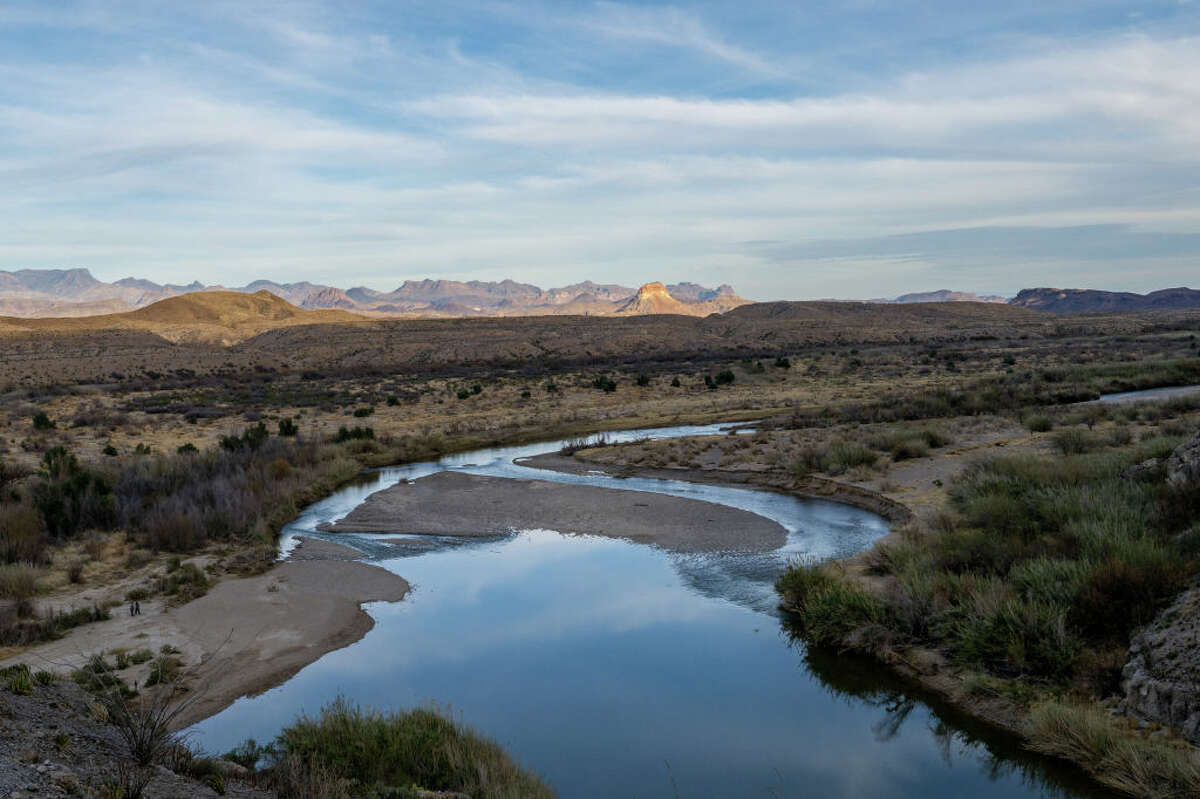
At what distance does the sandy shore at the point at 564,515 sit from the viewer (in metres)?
16.1

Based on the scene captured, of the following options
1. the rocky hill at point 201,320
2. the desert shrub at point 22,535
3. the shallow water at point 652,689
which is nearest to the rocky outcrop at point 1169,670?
the shallow water at point 652,689

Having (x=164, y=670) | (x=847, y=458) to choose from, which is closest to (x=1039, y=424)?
(x=847, y=458)

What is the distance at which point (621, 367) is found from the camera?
201 ft

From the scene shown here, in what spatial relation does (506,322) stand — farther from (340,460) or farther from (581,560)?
(581,560)

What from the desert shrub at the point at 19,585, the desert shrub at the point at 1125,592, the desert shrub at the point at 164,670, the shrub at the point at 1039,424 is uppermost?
the shrub at the point at 1039,424

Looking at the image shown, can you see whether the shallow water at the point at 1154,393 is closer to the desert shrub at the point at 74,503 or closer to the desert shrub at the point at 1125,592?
the desert shrub at the point at 1125,592

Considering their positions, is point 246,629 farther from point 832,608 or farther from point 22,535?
point 832,608

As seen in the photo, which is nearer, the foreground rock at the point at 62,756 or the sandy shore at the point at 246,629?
the foreground rock at the point at 62,756

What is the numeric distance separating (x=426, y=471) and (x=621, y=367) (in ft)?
123

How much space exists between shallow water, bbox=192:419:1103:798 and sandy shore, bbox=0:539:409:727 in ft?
1.10

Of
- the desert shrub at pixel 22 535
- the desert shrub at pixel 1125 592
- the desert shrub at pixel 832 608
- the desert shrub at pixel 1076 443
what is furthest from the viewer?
the desert shrub at pixel 1076 443

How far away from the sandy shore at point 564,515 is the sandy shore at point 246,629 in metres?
3.50

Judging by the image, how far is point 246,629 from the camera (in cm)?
1148

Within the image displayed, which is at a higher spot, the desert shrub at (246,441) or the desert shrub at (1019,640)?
the desert shrub at (1019,640)
